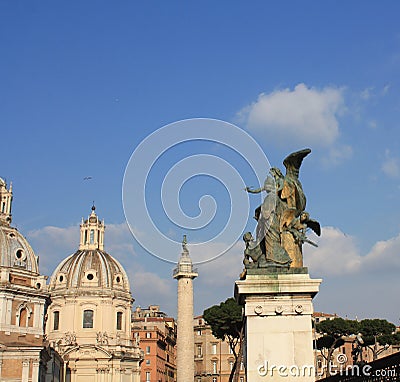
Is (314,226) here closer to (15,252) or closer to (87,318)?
(15,252)

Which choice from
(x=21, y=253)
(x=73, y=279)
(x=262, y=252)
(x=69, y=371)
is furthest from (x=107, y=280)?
(x=262, y=252)

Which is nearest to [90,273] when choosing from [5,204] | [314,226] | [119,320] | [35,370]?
[119,320]

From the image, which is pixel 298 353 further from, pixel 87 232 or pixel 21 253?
pixel 87 232

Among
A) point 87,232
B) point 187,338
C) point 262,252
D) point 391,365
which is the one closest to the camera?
point 391,365

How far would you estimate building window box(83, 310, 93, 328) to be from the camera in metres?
93.4

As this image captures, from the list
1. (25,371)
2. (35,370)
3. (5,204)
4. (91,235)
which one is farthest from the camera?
(91,235)

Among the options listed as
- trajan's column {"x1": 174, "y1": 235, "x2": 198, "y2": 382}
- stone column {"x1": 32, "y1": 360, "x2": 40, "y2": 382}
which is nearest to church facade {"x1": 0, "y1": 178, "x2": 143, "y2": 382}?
stone column {"x1": 32, "y1": 360, "x2": 40, "y2": 382}

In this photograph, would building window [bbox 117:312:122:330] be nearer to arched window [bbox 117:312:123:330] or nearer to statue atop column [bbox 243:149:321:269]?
arched window [bbox 117:312:123:330]

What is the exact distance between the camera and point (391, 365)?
40.4ft

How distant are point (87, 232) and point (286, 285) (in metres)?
90.7

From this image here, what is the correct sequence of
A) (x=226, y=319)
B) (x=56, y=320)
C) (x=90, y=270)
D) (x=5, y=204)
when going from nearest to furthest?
(x=226, y=319) < (x=5, y=204) < (x=56, y=320) < (x=90, y=270)

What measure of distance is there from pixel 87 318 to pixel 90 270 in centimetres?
727

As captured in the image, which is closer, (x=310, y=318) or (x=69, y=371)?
(x=310, y=318)

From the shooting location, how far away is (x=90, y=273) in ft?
314
